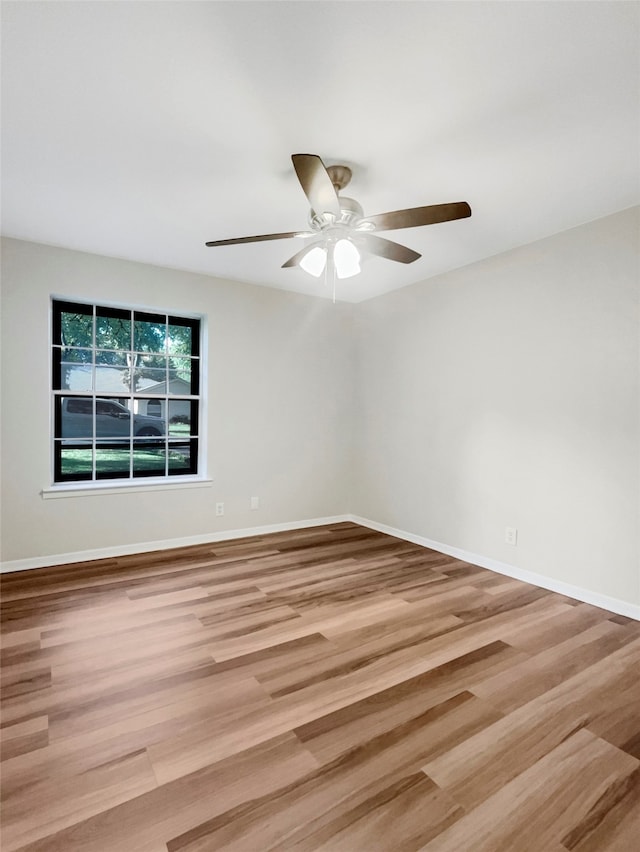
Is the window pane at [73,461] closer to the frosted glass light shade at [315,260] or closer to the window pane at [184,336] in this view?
the window pane at [184,336]

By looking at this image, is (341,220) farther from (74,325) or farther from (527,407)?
(74,325)

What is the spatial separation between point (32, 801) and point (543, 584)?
10.2ft

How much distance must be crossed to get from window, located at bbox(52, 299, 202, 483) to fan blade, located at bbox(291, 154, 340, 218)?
244 cm

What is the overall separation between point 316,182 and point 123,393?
2765 mm

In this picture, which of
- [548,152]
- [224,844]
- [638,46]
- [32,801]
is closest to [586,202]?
[548,152]

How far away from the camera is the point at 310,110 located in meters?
1.87

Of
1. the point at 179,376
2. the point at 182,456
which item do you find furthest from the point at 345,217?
the point at 182,456

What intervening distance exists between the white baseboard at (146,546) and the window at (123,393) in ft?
2.02

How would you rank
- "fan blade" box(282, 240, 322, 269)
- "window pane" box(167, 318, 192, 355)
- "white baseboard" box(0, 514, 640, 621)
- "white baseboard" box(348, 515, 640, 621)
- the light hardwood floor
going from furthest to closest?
"window pane" box(167, 318, 192, 355)
"white baseboard" box(0, 514, 640, 621)
"white baseboard" box(348, 515, 640, 621)
"fan blade" box(282, 240, 322, 269)
the light hardwood floor

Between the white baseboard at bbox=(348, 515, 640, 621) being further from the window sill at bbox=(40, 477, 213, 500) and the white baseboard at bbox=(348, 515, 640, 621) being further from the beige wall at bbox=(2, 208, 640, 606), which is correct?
the window sill at bbox=(40, 477, 213, 500)

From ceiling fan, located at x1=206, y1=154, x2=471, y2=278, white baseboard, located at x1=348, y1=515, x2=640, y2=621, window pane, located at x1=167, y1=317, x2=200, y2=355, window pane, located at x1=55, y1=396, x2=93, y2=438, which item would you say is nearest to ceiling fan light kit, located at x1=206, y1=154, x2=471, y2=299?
ceiling fan, located at x1=206, y1=154, x2=471, y2=278

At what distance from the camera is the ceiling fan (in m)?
1.87

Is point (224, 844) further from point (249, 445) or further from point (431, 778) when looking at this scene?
point (249, 445)

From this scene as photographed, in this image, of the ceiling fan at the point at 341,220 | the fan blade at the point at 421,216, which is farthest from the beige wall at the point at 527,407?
the fan blade at the point at 421,216
